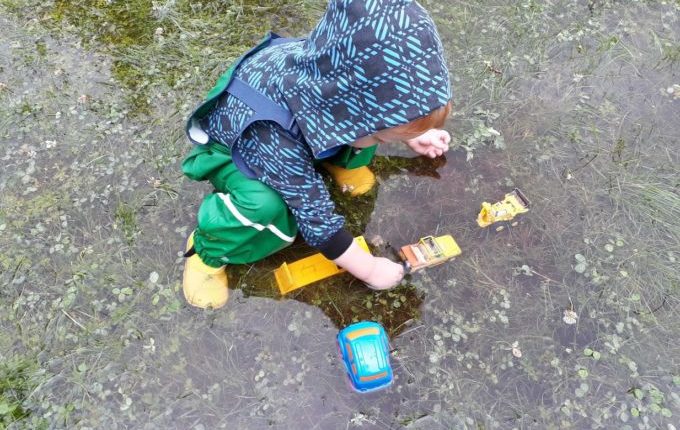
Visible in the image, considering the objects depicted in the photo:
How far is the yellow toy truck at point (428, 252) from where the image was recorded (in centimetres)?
250

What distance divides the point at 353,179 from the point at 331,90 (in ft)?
4.04

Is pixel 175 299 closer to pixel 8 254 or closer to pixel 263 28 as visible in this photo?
pixel 8 254

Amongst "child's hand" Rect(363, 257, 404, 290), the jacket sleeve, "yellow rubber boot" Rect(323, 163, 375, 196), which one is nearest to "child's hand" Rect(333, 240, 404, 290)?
"child's hand" Rect(363, 257, 404, 290)

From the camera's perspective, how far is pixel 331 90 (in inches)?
60.8

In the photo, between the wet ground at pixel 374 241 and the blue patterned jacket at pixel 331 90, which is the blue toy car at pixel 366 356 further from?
the blue patterned jacket at pixel 331 90

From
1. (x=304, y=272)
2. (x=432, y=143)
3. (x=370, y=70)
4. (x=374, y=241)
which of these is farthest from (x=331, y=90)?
(x=432, y=143)

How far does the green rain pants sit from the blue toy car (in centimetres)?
56

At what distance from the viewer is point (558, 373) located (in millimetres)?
2363

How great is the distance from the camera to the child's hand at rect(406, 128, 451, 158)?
110 inches

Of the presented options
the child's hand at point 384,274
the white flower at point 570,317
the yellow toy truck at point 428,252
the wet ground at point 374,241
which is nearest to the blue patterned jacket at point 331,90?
the child's hand at point 384,274

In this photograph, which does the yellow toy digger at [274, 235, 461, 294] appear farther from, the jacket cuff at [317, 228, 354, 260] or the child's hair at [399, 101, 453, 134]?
the child's hair at [399, 101, 453, 134]

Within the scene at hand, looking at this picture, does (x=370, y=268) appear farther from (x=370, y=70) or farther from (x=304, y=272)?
(x=370, y=70)

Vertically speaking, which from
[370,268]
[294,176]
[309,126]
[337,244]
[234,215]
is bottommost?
[370,268]

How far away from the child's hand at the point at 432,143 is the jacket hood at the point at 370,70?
1245 mm
